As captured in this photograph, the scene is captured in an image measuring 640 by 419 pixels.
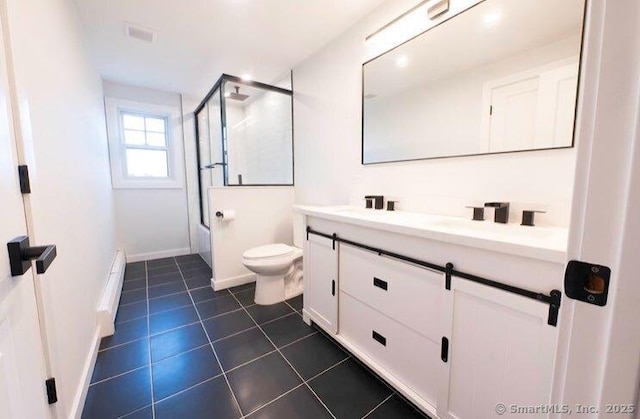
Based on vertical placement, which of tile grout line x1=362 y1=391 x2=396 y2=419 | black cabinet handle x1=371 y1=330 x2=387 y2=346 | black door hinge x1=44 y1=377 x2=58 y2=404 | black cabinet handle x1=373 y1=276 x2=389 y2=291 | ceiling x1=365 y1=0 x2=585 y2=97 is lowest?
tile grout line x1=362 y1=391 x2=396 y2=419

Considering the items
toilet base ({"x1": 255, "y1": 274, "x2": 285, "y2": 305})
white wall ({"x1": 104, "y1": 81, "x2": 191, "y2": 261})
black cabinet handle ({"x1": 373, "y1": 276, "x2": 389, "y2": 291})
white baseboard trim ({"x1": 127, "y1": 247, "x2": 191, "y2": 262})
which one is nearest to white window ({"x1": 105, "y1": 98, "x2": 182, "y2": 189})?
white wall ({"x1": 104, "y1": 81, "x2": 191, "y2": 261})

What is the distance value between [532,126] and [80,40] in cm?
325

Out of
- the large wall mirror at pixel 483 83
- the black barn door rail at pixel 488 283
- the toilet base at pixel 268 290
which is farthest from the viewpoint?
the toilet base at pixel 268 290

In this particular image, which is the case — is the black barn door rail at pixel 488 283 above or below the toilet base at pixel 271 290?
above

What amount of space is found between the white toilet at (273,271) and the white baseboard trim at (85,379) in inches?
42.2

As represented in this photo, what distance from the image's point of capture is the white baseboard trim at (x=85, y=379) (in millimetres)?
1169

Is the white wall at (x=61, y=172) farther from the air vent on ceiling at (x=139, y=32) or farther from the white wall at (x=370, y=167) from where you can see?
the white wall at (x=370, y=167)

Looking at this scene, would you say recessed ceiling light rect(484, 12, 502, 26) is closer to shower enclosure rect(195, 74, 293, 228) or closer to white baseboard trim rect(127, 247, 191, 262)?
shower enclosure rect(195, 74, 293, 228)

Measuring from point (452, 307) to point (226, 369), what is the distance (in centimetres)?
134

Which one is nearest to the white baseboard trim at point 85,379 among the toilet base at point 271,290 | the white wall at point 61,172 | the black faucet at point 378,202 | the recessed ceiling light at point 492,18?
the white wall at point 61,172

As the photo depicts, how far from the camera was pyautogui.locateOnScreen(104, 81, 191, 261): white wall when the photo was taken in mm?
3457

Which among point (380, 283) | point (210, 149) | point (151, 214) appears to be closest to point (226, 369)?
point (380, 283)

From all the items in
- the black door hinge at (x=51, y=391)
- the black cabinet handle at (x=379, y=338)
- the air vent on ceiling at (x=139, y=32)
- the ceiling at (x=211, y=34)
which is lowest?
the black cabinet handle at (x=379, y=338)

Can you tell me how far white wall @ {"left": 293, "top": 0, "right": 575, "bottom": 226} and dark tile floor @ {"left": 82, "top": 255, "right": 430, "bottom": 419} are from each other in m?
1.15
